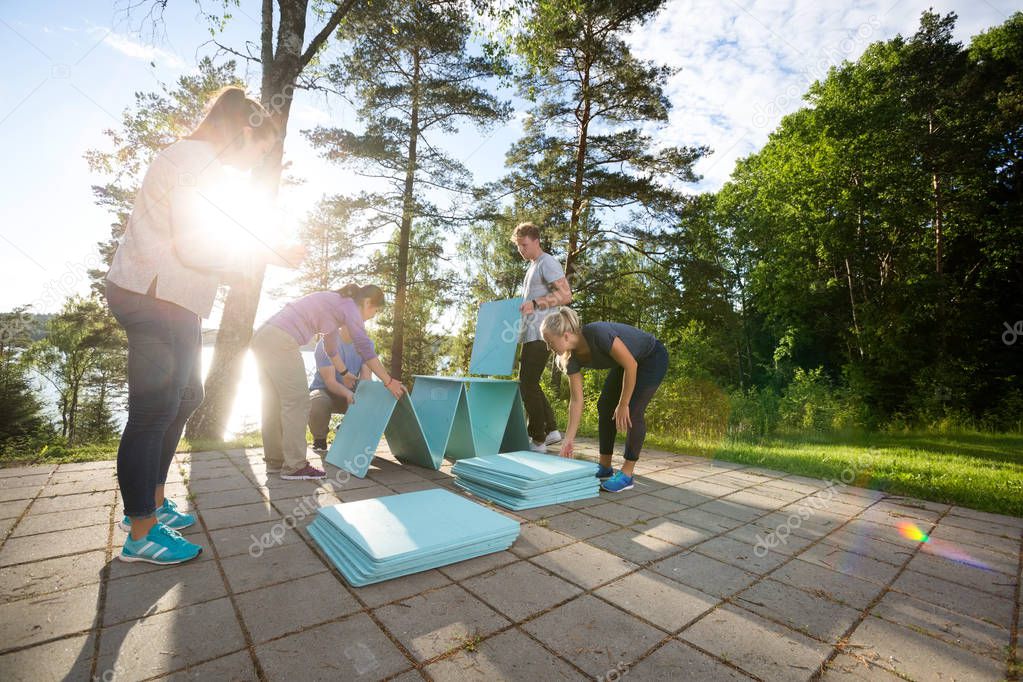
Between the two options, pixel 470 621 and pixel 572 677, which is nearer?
pixel 572 677

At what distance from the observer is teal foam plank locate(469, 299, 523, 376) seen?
181 inches

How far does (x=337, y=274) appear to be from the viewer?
13.8 m

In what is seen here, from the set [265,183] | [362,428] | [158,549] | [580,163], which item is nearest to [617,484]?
[362,428]

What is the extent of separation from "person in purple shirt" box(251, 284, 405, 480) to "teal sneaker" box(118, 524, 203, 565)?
150cm

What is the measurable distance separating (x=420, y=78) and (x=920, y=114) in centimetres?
1477

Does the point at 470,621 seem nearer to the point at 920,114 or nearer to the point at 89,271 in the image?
the point at 920,114

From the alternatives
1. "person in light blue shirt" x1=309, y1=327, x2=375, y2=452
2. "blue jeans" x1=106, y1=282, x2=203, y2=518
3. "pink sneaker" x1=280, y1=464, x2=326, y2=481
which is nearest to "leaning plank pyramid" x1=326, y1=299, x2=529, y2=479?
"pink sneaker" x1=280, y1=464, x2=326, y2=481

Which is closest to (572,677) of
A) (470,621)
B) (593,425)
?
(470,621)

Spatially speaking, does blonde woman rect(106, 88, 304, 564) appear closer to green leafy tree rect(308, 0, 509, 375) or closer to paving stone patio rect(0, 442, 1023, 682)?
paving stone patio rect(0, 442, 1023, 682)

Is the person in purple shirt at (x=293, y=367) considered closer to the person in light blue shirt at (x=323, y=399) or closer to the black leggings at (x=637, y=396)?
the person in light blue shirt at (x=323, y=399)

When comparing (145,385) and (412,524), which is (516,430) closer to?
(412,524)

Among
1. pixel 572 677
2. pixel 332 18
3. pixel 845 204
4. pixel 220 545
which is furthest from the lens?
pixel 845 204

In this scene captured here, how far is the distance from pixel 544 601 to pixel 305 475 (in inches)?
99.1

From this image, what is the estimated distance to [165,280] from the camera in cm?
196
